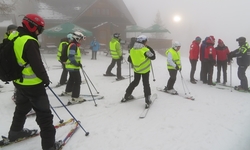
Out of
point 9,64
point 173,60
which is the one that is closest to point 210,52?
point 173,60

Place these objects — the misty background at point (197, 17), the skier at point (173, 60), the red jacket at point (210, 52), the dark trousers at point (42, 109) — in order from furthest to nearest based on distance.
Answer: the misty background at point (197, 17) → the red jacket at point (210, 52) → the skier at point (173, 60) → the dark trousers at point (42, 109)

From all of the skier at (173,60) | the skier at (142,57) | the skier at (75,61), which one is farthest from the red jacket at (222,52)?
the skier at (75,61)

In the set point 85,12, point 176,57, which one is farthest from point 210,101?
point 85,12

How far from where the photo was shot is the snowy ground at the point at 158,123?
11.8 feet

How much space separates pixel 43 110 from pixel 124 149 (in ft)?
4.82

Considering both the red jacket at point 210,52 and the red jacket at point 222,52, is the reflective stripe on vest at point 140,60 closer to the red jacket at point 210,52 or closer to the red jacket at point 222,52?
the red jacket at point 210,52

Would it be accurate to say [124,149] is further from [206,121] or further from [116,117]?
[206,121]

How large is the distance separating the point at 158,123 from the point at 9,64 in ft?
10.3

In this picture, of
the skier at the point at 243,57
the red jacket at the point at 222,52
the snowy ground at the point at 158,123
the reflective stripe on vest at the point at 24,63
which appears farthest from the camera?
the red jacket at the point at 222,52

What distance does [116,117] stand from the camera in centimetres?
477

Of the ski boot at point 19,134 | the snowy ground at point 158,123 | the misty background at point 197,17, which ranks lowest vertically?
the snowy ground at point 158,123

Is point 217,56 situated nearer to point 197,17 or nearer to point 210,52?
point 210,52

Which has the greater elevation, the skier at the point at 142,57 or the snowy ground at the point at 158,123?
the skier at the point at 142,57

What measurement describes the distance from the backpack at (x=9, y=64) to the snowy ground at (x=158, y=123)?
134 cm
